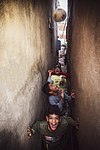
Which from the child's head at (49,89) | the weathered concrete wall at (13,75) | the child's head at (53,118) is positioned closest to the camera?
the weathered concrete wall at (13,75)

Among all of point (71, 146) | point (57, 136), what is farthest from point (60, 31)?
Result: point (57, 136)

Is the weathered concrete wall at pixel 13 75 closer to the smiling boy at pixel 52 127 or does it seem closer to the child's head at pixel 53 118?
the smiling boy at pixel 52 127

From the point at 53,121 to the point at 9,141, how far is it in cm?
141

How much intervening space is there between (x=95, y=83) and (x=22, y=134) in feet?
5.88

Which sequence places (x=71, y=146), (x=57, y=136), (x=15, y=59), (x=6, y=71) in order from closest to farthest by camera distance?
(x=6, y=71) < (x=15, y=59) < (x=57, y=136) < (x=71, y=146)

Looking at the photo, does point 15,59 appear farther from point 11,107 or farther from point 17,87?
point 11,107

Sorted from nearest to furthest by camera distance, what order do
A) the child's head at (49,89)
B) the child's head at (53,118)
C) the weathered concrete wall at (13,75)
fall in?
the weathered concrete wall at (13,75) < the child's head at (53,118) < the child's head at (49,89)

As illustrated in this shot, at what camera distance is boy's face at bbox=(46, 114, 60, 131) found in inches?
189

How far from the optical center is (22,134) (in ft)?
14.8

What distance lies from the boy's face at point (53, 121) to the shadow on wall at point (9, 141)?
854 millimetres

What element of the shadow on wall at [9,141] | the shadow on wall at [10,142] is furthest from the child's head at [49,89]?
the shadow on wall at [9,141]

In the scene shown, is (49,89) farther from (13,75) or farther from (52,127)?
(13,75)

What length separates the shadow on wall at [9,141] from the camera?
3.28 m

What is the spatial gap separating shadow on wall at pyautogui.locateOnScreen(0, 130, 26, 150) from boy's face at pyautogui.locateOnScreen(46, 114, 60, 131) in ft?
2.80
